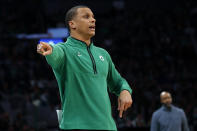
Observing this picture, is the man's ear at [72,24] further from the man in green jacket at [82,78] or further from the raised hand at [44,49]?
the raised hand at [44,49]

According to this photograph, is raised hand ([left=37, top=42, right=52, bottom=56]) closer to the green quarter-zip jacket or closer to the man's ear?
the green quarter-zip jacket

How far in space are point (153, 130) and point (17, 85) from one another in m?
7.09

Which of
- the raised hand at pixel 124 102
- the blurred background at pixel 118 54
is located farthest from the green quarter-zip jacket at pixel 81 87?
the blurred background at pixel 118 54

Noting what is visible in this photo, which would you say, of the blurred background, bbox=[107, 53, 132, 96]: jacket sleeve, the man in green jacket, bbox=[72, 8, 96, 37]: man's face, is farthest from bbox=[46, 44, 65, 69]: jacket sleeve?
the blurred background

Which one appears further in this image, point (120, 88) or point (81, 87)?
point (120, 88)

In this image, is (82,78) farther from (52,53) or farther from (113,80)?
(113,80)

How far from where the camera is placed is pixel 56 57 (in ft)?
10.3

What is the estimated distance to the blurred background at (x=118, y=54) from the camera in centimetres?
1301

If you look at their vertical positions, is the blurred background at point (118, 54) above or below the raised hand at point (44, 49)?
below

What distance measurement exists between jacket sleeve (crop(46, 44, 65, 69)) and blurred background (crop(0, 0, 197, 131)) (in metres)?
7.33

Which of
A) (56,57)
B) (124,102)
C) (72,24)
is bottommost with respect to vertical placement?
(124,102)

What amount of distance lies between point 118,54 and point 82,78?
43.7 ft

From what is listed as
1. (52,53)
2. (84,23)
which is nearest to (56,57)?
(52,53)

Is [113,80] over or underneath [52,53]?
underneath
